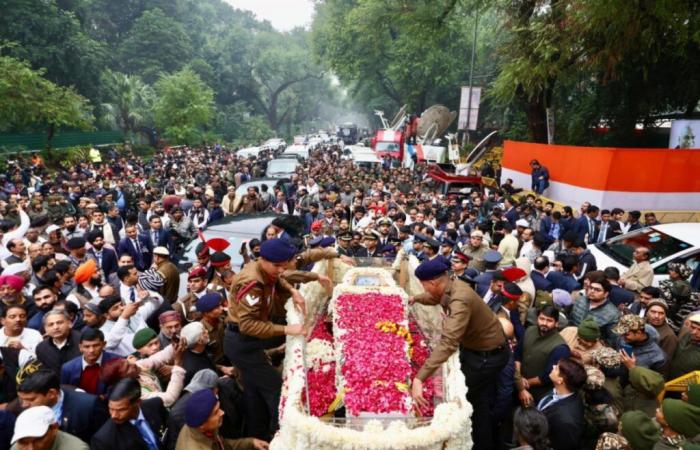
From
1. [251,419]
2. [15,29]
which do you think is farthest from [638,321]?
[15,29]

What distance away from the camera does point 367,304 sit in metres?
5.69

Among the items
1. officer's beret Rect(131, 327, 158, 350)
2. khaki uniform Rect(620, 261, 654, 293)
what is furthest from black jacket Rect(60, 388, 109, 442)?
khaki uniform Rect(620, 261, 654, 293)

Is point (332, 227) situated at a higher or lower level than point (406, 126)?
lower

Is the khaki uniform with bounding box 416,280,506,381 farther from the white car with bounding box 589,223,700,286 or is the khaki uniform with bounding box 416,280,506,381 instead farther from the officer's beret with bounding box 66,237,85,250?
the officer's beret with bounding box 66,237,85,250

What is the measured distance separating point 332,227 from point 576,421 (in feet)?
23.1

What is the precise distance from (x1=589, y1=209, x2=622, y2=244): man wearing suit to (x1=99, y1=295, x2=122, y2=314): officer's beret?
9.69m

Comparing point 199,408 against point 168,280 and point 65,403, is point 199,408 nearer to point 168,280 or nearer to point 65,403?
point 65,403

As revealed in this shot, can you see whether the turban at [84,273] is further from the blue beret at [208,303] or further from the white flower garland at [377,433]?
the white flower garland at [377,433]

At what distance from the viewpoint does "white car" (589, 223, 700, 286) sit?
7.65 m

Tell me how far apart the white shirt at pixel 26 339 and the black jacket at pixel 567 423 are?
4.71m

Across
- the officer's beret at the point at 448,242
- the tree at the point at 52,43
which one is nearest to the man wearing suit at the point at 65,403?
the officer's beret at the point at 448,242

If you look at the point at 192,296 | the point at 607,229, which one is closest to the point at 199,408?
the point at 192,296

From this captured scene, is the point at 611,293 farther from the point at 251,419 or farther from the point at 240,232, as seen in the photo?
the point at 240,232

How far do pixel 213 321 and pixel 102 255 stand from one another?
378 cm
